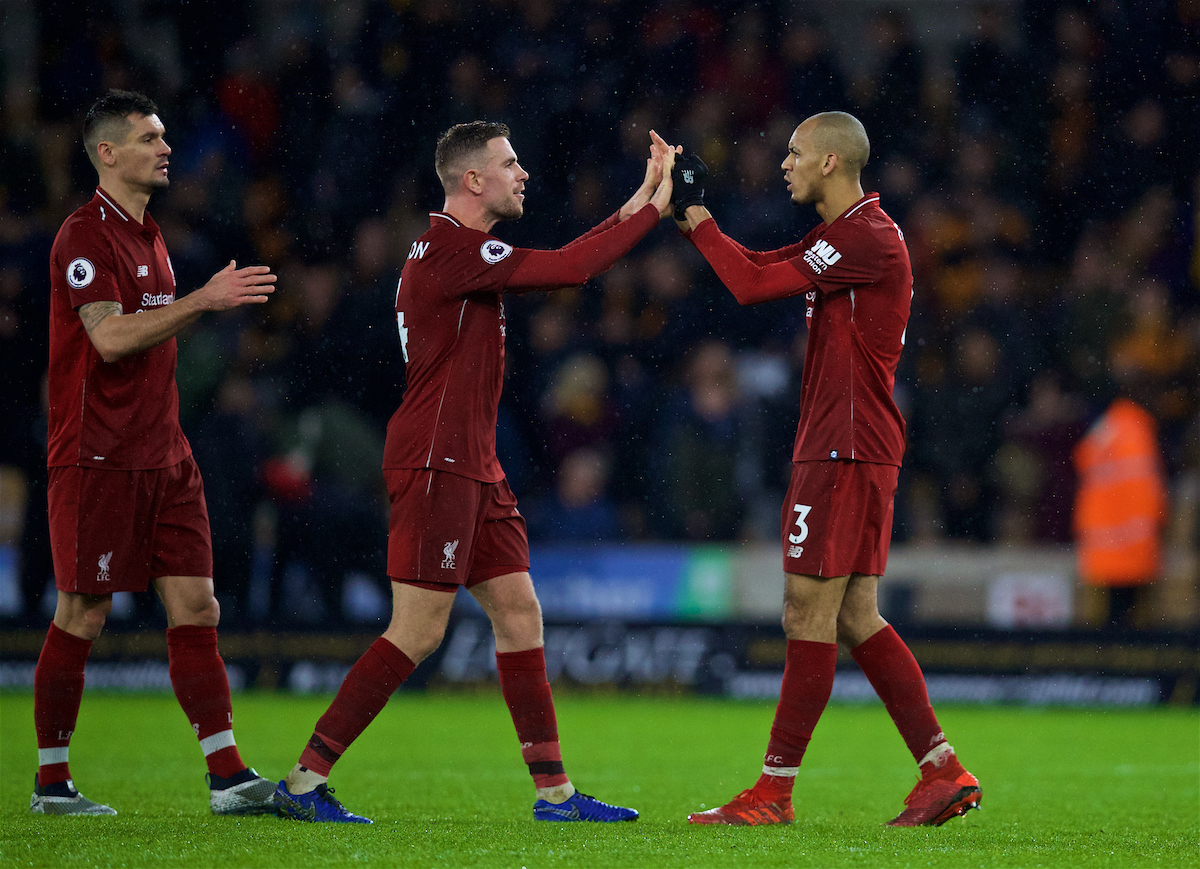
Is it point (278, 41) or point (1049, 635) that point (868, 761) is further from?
Result: point (278, 41)

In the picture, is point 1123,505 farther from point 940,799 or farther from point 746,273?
A: point 746,273

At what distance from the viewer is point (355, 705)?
15.1ft

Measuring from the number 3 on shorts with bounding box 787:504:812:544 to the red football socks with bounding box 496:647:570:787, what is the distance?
2.96 ft

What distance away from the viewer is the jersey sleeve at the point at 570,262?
4633 millimetres

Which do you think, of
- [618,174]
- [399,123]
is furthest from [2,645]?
[618,174]

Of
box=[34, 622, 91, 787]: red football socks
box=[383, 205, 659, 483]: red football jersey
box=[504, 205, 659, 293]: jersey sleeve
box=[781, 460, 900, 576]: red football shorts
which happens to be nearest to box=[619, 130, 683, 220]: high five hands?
box=[383, 205, 659, 483]: red football jersey

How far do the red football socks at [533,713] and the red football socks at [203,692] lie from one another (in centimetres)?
96

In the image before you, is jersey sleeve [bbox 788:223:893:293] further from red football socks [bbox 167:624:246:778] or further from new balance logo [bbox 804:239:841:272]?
red football socks [bbox 167:624:246:778]

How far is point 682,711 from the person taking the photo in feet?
31.4

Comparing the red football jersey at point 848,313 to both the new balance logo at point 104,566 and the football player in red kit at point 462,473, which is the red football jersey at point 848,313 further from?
the new balance logo at point 104,566

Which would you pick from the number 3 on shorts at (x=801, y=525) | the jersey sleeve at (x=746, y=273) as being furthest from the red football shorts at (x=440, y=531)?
the jersey sleeve at (x=746, y=273)

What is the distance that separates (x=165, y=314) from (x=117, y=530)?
29.6 inches

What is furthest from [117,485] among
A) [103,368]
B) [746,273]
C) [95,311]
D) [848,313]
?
[848,313]

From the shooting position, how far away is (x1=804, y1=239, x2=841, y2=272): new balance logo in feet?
15.5
